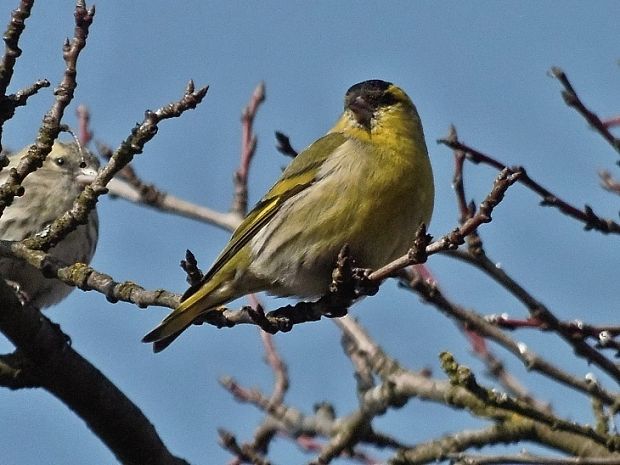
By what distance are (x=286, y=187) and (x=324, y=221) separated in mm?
510

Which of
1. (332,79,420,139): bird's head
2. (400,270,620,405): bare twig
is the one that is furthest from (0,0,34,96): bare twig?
→ (332,79,420,139): bird's head

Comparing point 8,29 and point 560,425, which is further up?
point 8,29

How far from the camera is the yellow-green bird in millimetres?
4227

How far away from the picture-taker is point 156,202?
21.0 feet

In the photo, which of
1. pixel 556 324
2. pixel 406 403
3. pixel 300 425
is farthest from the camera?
pixel 300 425

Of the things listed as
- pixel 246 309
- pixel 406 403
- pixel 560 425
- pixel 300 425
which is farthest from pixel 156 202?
pixel 560 425

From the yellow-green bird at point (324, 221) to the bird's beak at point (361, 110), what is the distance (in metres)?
0.13

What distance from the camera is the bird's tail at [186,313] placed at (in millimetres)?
3953

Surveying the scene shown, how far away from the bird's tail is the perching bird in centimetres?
269

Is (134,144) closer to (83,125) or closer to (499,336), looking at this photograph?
(499,336)

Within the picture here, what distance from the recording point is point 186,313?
4.07 meters

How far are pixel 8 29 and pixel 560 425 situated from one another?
2.32 m

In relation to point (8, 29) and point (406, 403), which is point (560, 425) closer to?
point (406, 403)

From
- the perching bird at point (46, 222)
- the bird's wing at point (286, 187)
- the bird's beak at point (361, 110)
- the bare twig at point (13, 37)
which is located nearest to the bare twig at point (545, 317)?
the bird's wing at point (286, 187)
